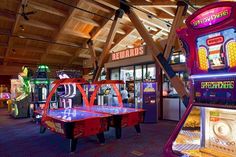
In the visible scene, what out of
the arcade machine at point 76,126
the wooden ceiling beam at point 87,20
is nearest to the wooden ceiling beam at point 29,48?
the wooden ceiling beam at point 87,20

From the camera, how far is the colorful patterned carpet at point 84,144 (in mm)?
4188

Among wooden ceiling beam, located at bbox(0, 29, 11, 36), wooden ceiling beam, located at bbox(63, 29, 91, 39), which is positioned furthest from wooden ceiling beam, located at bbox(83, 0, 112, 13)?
wooden ceiling beam, located at bbox(0, 29, 11, 36)

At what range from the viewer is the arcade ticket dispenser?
24.9 feet

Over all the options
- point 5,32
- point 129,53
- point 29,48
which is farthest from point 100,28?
point 5,32

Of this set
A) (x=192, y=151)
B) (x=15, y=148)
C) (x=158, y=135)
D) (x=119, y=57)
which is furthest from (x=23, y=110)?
(x=192, y=151)

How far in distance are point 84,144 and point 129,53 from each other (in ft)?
19.6

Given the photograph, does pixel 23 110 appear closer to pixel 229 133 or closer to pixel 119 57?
pixel 119 57

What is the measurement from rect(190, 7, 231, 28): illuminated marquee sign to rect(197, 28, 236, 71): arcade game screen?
0.10 meters

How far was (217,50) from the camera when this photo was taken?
1.66 metres

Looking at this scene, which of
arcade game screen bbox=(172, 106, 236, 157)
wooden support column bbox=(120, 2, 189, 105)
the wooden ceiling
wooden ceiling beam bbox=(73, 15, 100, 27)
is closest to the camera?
arcade game screen bbox=(172, 106, 236, 157)

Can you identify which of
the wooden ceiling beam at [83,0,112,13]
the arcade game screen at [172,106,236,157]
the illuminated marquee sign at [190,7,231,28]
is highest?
the wooden ceiling beam at [83,0,112,13]

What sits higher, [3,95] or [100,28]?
[100,28]

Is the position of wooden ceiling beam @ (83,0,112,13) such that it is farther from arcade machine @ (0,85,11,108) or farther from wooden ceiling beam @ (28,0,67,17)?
arcade machine @ (0,85,11,108)

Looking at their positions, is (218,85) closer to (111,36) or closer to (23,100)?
(111,36)
